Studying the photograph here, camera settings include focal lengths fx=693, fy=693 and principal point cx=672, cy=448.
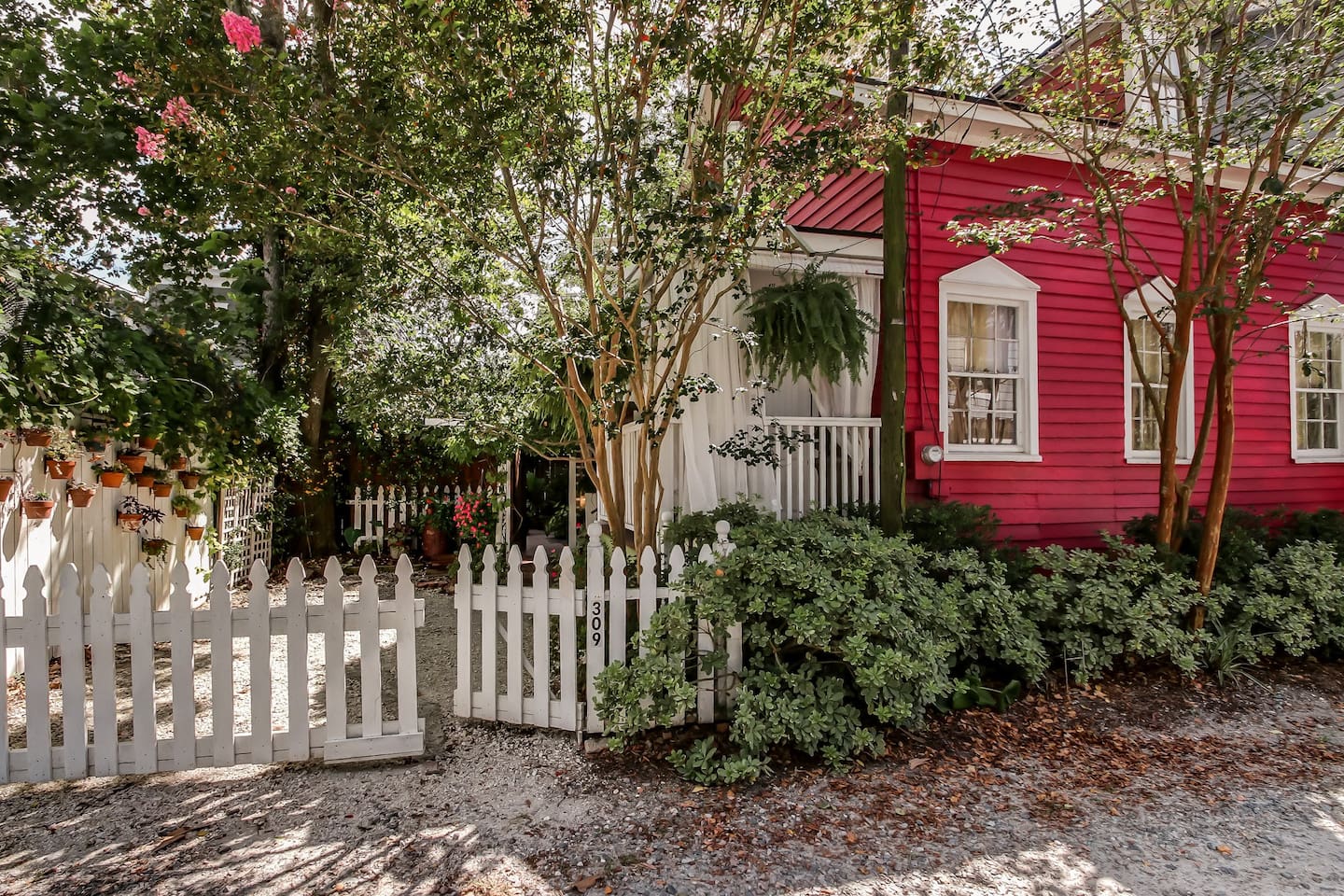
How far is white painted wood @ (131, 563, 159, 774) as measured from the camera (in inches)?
122

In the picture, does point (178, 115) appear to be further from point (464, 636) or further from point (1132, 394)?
point (1132, 394)

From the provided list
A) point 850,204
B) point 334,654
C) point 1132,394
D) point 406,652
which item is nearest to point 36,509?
point 334,654

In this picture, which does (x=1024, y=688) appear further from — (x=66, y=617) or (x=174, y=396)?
(x=174, y=396)

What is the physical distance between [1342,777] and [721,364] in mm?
4274

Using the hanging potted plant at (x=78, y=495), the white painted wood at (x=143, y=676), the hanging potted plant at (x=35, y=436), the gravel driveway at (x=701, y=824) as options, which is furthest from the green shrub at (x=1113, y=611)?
the hanging potted plant at (x=78, y=495)

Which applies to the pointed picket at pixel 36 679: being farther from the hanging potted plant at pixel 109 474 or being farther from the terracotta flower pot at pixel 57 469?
the hanging potted plant at pixel 109 474

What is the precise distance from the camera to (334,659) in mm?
3283

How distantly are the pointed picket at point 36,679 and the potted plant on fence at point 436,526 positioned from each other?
733 centimetres

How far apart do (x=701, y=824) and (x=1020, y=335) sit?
5.57 meters

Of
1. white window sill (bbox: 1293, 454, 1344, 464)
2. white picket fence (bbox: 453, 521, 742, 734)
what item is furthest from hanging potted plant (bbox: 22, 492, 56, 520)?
white window sill (bbox: 1293, 454, 1344, 464)

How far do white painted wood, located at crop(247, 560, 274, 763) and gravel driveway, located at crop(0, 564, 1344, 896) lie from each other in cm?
17

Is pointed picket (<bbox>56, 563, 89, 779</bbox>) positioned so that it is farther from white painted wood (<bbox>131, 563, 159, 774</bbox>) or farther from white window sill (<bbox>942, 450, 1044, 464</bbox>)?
white window sill (<bbox>942, 450, 1044, 464</bbox>)

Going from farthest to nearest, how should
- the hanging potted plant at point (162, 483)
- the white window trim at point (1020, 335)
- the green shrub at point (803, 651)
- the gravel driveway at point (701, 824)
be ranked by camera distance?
the white window trim at point (1020, 335) → the hanging potted plant at point (162, 483) → the green shrub at point (803, 651) → the gravel driveway at point (701, 824)

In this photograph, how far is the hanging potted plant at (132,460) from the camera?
5.37 m
